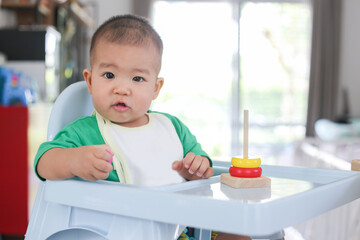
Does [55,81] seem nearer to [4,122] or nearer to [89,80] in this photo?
[4,122]

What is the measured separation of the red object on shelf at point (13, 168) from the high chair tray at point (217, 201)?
5.77 feet

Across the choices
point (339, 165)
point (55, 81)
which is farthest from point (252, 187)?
point (55, 81)

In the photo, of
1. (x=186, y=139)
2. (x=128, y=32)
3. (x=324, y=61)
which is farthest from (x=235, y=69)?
(x=128, y=32)

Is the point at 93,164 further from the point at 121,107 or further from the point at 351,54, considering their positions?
the point at 351,54

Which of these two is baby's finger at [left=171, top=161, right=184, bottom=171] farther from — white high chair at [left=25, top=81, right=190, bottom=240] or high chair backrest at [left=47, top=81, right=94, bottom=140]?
high chair backrest at [left=47, top=81, right=94, bottom=140]

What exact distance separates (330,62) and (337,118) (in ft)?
2.31

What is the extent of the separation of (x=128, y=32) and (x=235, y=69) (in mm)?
5301

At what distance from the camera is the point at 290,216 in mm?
537

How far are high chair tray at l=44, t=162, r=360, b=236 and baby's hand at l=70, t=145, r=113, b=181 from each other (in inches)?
0.7

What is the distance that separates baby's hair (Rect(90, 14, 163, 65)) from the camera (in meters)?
0.83

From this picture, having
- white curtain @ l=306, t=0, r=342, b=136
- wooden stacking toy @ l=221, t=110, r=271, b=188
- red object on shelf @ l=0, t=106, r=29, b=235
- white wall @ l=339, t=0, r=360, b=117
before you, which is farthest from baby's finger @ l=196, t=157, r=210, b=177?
white wall @ l=339, t=0, r=360, b=117

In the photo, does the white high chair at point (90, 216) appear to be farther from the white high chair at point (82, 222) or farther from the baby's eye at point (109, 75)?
→ the baby's eye at point (109, 75)

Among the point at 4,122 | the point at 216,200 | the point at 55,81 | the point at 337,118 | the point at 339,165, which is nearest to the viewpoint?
the point at 216,200

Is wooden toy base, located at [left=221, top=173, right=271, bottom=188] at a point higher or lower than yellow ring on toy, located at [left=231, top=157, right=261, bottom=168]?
lower
